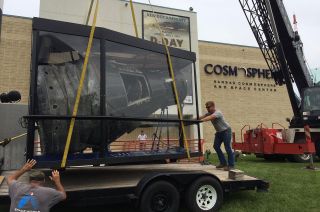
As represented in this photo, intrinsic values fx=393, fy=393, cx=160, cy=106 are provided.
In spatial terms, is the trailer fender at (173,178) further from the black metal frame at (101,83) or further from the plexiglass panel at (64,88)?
the plexiglass panel at (64,88)

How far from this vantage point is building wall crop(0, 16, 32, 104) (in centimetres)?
2048

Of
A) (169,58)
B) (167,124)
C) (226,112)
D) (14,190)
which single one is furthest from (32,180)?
(226,112)

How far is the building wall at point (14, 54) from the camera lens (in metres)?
20.5

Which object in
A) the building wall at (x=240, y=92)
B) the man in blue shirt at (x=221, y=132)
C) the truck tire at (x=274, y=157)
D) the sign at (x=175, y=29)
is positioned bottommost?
the truck tire at (x=274, y=157)

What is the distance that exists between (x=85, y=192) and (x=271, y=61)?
12336 millimetres

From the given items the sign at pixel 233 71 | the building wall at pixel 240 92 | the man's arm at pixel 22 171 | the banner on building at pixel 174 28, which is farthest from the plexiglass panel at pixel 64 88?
the sign at pixel 233 71

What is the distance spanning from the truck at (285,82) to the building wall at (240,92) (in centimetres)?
967

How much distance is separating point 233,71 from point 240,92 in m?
1.52

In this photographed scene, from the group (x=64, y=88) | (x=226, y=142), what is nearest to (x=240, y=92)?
(x=226, y=142)

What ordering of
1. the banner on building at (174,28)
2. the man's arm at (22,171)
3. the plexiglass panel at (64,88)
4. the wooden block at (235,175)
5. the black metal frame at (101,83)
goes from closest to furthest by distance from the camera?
the man's arm at (22,171), the black metal frame at (101,83), the plexiglass panel at (64,88), the wooden block at (235,175), the banner on building at (174,28)

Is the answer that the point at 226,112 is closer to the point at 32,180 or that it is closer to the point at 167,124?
the point at 167,124

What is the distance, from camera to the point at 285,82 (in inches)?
619

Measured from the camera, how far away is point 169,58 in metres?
6.80

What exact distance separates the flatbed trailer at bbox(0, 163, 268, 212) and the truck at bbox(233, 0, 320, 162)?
8.36 metres
